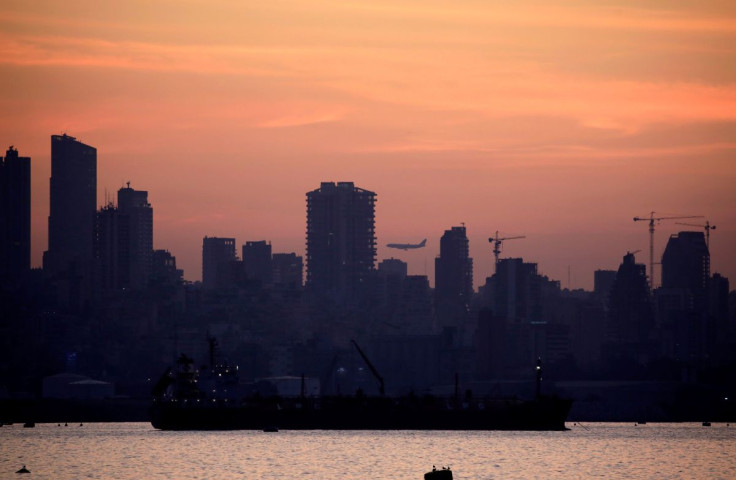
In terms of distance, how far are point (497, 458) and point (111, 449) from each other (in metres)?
43.9

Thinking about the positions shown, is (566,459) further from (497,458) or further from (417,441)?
(417,441)

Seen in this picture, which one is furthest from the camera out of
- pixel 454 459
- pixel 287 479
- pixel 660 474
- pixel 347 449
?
pixel 347 449

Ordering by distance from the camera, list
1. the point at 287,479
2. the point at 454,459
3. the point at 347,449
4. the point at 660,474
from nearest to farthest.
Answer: the point at 287,479 < the point at 660,474 < the point at 454,459 < the point at 347,449

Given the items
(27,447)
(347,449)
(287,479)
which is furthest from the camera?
(27,447)

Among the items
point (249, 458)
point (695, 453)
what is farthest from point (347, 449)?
point (695, 453)

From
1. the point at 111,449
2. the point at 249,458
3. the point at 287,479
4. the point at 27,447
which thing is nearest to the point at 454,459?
the point at 249,458

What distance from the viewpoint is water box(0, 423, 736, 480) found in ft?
424

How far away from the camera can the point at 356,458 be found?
14888 centimetres

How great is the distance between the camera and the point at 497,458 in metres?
151

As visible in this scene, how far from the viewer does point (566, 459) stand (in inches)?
5960

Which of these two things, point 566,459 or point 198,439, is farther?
point 198,439

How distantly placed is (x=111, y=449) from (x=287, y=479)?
52938 mm

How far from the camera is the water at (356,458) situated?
129 meters

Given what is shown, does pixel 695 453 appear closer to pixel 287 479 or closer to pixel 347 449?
pixel 347 449
